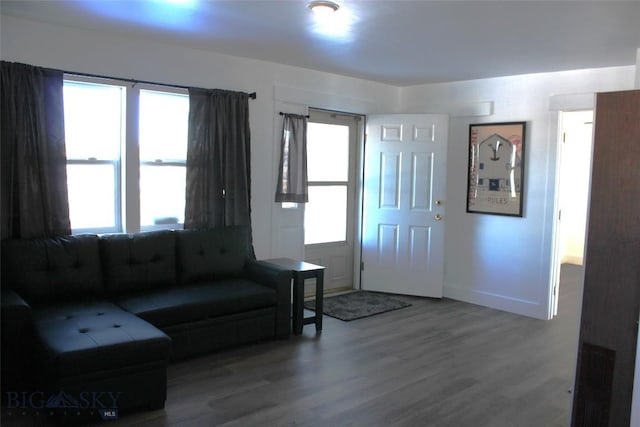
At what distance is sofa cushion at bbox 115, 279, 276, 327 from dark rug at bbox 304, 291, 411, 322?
1129 mm

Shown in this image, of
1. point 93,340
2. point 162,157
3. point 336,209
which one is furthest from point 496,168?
point 93,340

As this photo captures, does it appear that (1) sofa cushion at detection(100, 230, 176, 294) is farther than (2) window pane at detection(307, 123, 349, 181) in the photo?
No

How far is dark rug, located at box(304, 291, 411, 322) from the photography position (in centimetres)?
508

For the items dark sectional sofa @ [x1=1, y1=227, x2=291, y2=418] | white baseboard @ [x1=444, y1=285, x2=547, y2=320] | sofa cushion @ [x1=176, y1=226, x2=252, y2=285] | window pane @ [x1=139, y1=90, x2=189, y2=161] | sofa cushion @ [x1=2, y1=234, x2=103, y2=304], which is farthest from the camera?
white baseboard @ [x1=444, y1=285, x2=547, y2=320]

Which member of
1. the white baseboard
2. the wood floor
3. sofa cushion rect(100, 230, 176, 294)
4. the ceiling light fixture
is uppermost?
the ceiling light fixture

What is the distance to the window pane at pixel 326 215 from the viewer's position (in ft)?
18.9

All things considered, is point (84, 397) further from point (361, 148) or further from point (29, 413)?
point (361, 148)

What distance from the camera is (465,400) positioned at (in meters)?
3.25

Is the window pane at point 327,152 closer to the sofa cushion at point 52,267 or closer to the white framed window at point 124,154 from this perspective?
the white framed window at point 124,154

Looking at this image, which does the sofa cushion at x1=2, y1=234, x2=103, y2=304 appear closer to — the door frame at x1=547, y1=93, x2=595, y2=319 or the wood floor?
the wood floor

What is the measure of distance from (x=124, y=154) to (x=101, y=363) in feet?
6.43

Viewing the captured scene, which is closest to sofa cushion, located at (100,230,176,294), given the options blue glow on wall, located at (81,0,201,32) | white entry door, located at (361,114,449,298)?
blue glow on wall, located at (81,0,201,32)

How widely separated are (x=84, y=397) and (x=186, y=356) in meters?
1.01

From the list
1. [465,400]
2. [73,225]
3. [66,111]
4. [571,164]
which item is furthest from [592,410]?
[571,164]
